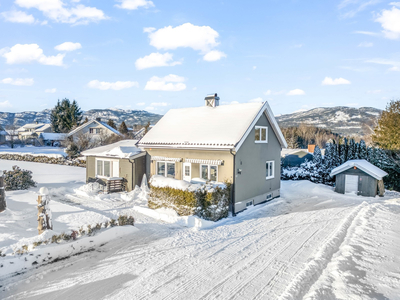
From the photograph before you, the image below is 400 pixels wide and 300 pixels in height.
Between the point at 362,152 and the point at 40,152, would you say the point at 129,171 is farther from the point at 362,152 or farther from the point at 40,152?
the point at 40,152

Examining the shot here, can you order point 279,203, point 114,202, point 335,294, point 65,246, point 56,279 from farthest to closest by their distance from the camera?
point 279,203 → point 114,202 → point 65,246 → point 56,279 → point 335,294

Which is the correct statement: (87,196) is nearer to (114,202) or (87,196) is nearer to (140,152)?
(114,202)

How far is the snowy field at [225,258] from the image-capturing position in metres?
5.64

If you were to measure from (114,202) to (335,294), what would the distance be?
12438 millimetres

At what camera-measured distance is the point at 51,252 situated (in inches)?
274

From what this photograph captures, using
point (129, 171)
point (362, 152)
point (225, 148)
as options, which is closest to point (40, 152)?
point (129, 171)

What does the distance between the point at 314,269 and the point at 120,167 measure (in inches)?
556

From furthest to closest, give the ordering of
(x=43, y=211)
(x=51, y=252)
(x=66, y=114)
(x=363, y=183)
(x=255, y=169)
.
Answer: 1. (x=66, y=114)
2. (x=363, y=183)
3. (x=255, y=169)
4. (x=43, y=211)
5. (x=51, y=252)

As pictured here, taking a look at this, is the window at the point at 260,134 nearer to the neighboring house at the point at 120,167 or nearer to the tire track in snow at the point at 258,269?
the tire track in snow at the point at 258,269

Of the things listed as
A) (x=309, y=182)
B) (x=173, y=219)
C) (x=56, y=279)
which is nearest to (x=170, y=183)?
(x=173, y=219)

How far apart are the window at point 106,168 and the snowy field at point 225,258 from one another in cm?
490

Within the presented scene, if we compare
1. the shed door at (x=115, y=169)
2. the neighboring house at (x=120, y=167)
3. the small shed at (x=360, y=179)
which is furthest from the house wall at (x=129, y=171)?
the small shed at (x=360, y=179)

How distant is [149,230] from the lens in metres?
9.81

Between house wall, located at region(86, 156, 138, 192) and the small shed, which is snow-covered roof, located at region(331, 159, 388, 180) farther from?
house wall, located at region(86, 156, 138, 192)
